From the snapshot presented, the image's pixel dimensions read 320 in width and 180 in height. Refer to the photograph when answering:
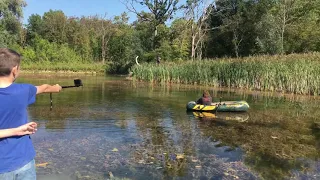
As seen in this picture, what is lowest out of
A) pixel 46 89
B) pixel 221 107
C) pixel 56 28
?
pixel 221 107

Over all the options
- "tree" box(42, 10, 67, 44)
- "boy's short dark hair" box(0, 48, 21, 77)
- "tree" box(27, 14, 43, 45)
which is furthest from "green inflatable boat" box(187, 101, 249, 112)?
"tree" box(27, 14, 43, 45)

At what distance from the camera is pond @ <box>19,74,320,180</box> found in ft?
20.6

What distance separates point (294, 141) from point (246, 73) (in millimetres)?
14396

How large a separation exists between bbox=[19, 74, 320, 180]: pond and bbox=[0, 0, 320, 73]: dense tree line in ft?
94.4

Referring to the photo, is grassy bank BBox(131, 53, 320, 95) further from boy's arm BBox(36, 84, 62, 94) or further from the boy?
the boy

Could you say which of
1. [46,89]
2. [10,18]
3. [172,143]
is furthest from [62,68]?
[46,89]

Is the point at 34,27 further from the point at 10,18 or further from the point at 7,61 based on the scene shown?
the point at 7,61

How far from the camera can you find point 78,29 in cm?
6538

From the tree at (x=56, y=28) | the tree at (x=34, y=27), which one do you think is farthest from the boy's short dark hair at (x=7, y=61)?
the tree at (x=34, y=27)

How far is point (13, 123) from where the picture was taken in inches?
117

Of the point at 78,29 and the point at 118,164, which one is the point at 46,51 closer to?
the point at 78,29

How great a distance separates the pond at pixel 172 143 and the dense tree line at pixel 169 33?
28784 mm

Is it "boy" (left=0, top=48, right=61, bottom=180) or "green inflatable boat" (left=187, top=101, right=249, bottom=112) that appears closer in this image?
"boy" (left=0, top=48, right=61, bottom=180)

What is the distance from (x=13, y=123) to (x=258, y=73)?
2103cm
